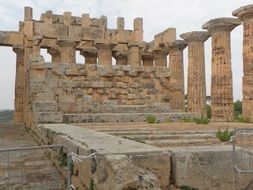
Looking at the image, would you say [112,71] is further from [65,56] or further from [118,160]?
[118,160]

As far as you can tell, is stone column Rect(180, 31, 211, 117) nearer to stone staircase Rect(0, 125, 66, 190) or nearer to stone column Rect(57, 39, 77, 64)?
stone column Rect(57, 39, 77, 64)

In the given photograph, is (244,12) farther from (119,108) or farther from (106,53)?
(106,53)

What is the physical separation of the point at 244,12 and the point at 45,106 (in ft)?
37.8

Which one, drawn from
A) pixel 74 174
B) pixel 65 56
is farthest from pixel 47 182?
pixel 65 56

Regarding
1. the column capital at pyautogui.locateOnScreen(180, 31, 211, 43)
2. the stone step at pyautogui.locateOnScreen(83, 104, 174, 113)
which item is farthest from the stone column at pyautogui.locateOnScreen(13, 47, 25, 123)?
the stone step at pyautogui.locateOnScreen(83, 104, 174, 113)

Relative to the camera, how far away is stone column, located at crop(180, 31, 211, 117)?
2319 cm

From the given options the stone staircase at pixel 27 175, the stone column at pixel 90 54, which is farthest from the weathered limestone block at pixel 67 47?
the stone staircase at pixel 27 175

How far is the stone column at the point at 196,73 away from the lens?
76.1 ft

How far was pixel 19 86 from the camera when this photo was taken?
26578 mm

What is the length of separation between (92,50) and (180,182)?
24.1 m

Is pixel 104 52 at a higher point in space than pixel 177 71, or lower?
higher

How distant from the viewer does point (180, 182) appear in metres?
4.58

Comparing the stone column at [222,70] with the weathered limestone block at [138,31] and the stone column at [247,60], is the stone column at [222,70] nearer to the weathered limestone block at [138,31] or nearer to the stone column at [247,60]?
the stone column at [247,60]

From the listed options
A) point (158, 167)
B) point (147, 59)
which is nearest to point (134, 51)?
point (147, 59)
